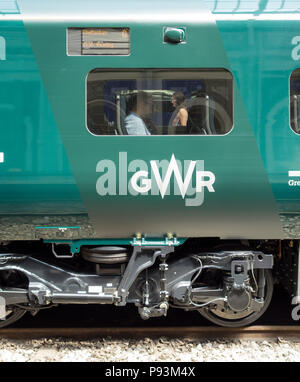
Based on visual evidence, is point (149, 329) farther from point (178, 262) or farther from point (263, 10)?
point (263, 10)

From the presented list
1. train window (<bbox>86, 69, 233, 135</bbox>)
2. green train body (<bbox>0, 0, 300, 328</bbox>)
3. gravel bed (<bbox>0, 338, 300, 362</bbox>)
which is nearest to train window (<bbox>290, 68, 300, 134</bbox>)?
green train body (<bbox>0, 0, 300, 328</bbox>)

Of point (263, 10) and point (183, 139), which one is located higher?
point (263, 10)

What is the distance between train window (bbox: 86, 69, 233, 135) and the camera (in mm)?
3715

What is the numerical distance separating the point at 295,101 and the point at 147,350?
2857 millimetres

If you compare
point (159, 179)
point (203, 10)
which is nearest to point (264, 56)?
point (203, 10)

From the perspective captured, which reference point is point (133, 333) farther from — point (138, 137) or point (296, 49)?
point (296, 49)

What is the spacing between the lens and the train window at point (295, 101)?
12.2 ft

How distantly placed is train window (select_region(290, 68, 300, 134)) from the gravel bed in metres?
2.26

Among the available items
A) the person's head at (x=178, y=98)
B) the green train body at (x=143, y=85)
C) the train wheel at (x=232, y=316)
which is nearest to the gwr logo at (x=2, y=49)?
the green train body at (x=143, y=85)

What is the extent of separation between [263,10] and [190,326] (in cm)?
337

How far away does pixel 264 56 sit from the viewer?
3674 millimetres
